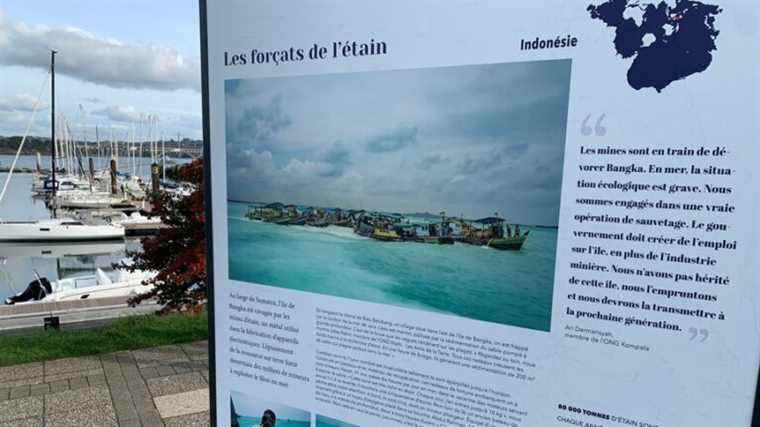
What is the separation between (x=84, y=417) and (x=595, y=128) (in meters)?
4.70

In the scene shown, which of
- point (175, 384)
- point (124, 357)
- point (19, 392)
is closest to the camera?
point (19, 392)

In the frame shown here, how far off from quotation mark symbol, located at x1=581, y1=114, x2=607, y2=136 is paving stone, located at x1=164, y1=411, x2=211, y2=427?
4064 mm

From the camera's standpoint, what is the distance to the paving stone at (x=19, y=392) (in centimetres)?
443

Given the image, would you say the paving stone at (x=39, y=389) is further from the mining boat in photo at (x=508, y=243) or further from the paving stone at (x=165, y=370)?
the mining boat in photo at (x=508, y=243)

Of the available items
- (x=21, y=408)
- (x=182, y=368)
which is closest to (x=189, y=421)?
(x=182, y=368)

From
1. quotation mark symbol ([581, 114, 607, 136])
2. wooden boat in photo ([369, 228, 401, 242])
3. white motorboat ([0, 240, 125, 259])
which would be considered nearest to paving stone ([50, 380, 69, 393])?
wooden boat in photo ([369, 228, 401, 242])

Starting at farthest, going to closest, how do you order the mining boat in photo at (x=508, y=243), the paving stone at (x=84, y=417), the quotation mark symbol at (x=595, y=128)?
the paving stone at (x=84, y=417), the mining boat in photo at (x=508, y=243), the quotation mark symbol at (x=595, y=128)

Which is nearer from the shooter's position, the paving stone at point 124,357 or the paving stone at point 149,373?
the paving stone at point 149,373

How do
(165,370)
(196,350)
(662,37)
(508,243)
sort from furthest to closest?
(196,350), (165,370), (508,243), (662,37)

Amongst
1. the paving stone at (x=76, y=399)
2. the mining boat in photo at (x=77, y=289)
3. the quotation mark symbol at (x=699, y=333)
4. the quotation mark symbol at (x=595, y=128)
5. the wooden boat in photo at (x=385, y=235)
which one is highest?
the quotation mark symbol at (x=595, y=128)

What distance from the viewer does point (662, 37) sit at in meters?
1.33

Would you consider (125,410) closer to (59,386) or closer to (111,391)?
(111,391)

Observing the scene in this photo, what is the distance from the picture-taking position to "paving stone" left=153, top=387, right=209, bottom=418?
428cm

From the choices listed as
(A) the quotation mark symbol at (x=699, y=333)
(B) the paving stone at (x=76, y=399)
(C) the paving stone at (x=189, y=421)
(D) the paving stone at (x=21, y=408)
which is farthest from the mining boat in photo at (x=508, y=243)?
(D) the paving stone at (x=21, y=408)
